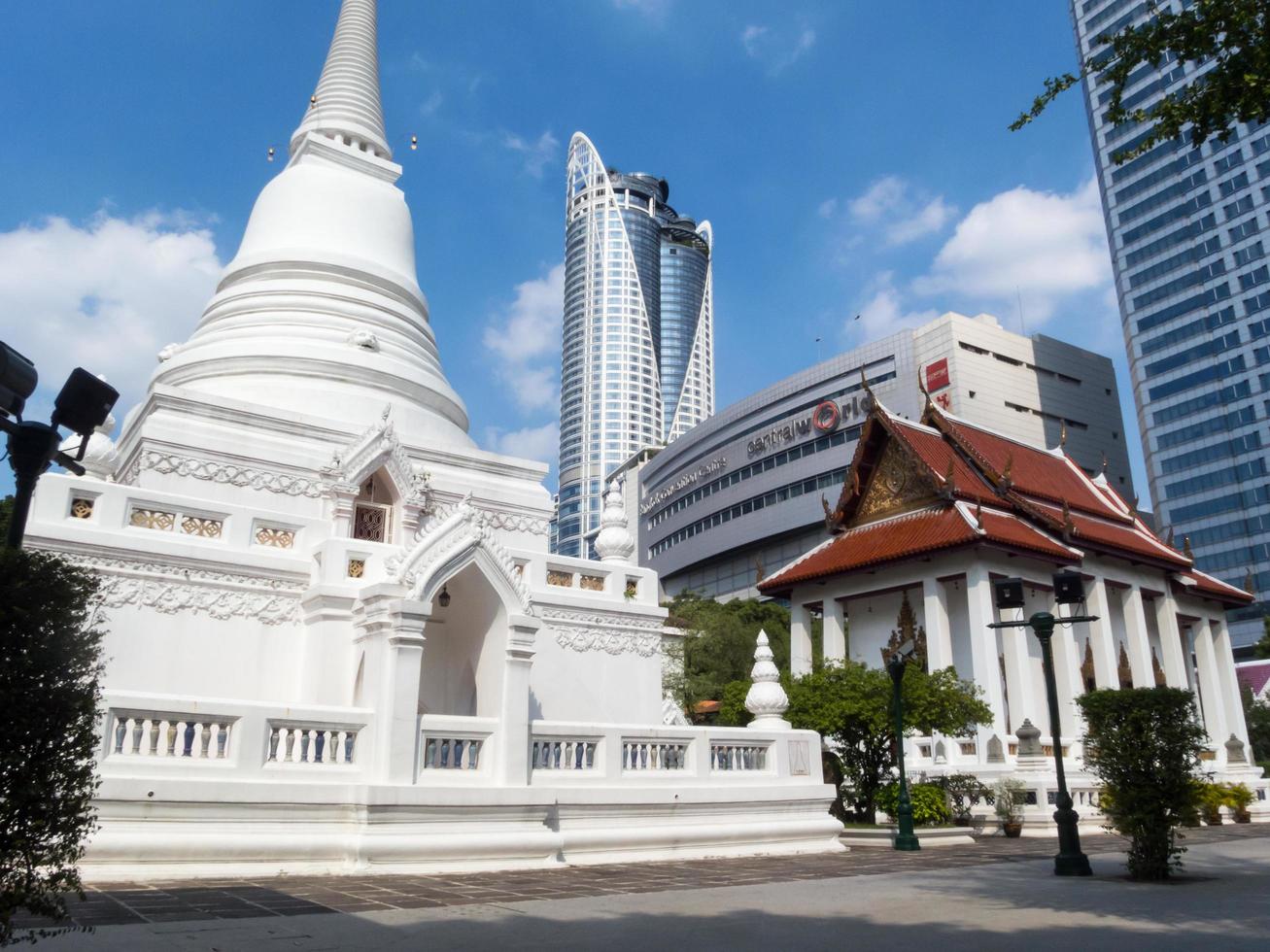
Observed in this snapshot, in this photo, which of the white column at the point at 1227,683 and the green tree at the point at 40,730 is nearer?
the green tree at the point at 40,730

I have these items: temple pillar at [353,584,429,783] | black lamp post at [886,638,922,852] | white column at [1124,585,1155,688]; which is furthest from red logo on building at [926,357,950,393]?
temple pillar at [353,584,429,783]

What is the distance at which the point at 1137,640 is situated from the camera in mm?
29141

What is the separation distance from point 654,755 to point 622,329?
475 ft

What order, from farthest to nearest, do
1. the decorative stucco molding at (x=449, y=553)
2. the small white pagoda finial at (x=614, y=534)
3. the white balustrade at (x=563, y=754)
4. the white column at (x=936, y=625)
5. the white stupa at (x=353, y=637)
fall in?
the white column at (x=936, y=625) → the small white pagoda finial at (x=614, y=534) → the decorative stucco molding at (x=449, y=553) → the white balustrade at (x=563, y=754) → the white stupa at (x=353, y=637)

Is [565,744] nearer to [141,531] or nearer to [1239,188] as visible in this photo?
[141,531]

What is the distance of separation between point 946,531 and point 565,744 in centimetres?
1610

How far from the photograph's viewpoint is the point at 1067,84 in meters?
8.66

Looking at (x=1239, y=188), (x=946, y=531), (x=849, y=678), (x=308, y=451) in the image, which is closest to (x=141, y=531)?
(x=308, y=451)

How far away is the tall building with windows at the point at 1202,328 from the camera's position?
7194 centimetres

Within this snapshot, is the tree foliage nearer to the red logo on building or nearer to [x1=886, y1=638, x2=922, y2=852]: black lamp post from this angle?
[x1=886, y1=638, x2=922, y2=852]: black lamp post

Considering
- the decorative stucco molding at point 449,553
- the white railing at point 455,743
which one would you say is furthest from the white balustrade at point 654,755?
the decorative stucco molding at point 449,553

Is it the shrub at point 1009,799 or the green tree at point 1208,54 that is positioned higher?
the green tree at point 1208,54

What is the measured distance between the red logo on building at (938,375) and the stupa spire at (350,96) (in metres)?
49.6

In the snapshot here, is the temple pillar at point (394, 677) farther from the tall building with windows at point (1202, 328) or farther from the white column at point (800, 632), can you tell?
the tall building with windows at point (1202, 328)
